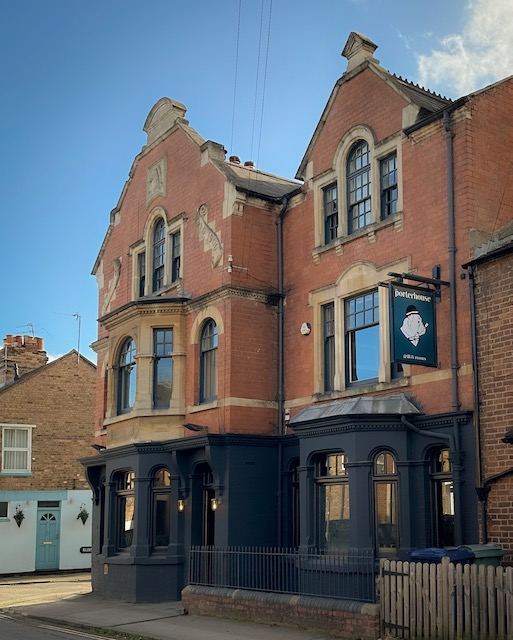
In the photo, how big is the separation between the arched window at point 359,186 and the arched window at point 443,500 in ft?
17.9

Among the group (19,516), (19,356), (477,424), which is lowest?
(19,516)

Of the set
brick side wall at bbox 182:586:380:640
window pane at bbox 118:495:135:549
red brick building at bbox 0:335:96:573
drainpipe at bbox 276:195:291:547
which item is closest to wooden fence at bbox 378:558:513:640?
brick side wall at bbox 182:586:380:640

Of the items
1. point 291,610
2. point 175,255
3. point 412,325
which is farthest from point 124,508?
point 412,325

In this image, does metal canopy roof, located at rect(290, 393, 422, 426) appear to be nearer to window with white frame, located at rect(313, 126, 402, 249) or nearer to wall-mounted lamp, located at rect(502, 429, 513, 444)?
wall-mounted lamp, located at rect(502, 429, 513, 444)

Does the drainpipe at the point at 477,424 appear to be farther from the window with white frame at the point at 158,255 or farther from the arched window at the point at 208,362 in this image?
the window with white frame at the point at 158,255

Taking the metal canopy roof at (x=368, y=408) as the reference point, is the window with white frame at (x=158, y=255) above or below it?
above

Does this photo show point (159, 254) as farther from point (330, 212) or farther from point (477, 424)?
point (477, 424)

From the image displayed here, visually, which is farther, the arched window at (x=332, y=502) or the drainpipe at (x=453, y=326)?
the arched window at (x=332, y=502)

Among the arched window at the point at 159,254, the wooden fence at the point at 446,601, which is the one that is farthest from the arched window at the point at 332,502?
the arched window at the point at 159,254

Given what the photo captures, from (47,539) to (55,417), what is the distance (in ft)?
15.6

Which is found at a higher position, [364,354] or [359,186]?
[359,186]

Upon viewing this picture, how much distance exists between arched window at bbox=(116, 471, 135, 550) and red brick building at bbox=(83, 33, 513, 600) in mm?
72

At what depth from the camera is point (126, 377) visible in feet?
77.0

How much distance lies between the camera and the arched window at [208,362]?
69.3ft
